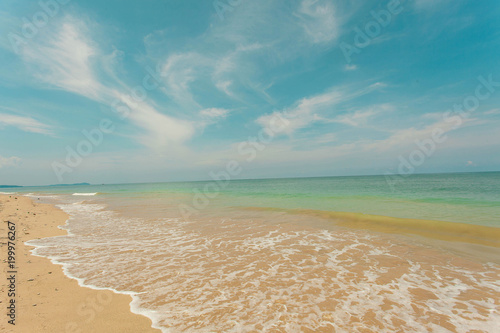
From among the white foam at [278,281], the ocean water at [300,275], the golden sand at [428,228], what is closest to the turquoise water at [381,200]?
the golden sand at [428,228]

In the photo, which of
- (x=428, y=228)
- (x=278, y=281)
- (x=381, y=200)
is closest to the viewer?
(x=278, y=281)

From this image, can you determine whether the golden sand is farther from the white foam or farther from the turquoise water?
the white foam

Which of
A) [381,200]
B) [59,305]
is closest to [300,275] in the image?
[59,305]

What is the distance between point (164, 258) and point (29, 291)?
3.34 metres

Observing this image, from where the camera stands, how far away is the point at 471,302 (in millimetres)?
4770

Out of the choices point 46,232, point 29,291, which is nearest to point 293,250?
point 29,291

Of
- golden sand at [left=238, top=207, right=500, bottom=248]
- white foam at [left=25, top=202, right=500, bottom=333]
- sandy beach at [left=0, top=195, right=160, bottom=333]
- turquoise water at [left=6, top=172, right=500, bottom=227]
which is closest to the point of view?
sandy beach at [left=0, top=195, right=160, bottom=333]

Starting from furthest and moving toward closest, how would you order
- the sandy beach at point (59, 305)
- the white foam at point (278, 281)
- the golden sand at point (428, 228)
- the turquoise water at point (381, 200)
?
the turquoise water at point (381, 200) → the golden sand at point (428, 228) → the white foam at point (278, 281) → the sandy beach at point (59, 305)

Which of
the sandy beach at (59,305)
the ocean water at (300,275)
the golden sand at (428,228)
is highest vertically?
the sandy beach at (59,305)

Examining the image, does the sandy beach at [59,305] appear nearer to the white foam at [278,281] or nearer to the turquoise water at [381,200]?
the white foam at [278,281]

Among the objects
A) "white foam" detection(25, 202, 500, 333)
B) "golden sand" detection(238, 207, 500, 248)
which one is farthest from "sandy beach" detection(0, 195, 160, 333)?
"golden sand" detection(238, 207, 500, 248)

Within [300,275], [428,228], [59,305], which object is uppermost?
[59,305]

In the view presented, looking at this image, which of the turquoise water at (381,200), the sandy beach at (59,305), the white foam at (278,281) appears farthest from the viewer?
the turquoise water at (381,200)

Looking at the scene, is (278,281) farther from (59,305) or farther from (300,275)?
(59,305)
